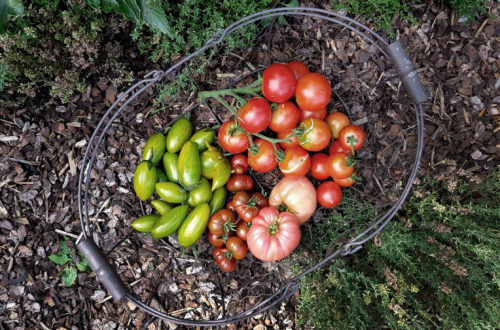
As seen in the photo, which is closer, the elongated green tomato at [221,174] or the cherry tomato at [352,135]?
the cherry tomato at [352,135]

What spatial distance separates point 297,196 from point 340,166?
308mm

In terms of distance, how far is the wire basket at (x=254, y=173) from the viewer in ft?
7.18

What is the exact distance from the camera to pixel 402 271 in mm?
2014

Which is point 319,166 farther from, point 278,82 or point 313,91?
point 278,82

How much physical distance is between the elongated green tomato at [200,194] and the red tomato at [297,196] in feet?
1.36

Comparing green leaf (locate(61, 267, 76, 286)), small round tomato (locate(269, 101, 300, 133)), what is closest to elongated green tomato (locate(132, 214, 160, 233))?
green leaf (locate(61, 267, 76, 286))

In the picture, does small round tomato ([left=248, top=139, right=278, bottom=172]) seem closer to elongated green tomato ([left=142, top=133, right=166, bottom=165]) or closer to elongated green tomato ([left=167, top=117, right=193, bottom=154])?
elongated green tomato ([left=167, top=117, right=193, bottom=154])

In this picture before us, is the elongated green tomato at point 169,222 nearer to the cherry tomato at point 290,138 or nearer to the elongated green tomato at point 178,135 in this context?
the elongated green tomato at point 178,135

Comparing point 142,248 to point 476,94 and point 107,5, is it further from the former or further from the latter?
point 476,94

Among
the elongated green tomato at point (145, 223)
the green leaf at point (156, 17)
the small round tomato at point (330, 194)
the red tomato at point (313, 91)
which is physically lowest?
the small round tomato at point (330, 194)

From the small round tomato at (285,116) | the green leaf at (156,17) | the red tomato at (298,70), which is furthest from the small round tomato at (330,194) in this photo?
the green leaf at (156,17)

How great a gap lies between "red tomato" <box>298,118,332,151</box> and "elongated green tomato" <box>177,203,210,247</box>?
26.8 inches

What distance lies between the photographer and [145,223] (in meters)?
2.07

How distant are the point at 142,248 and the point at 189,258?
0.31 meters
